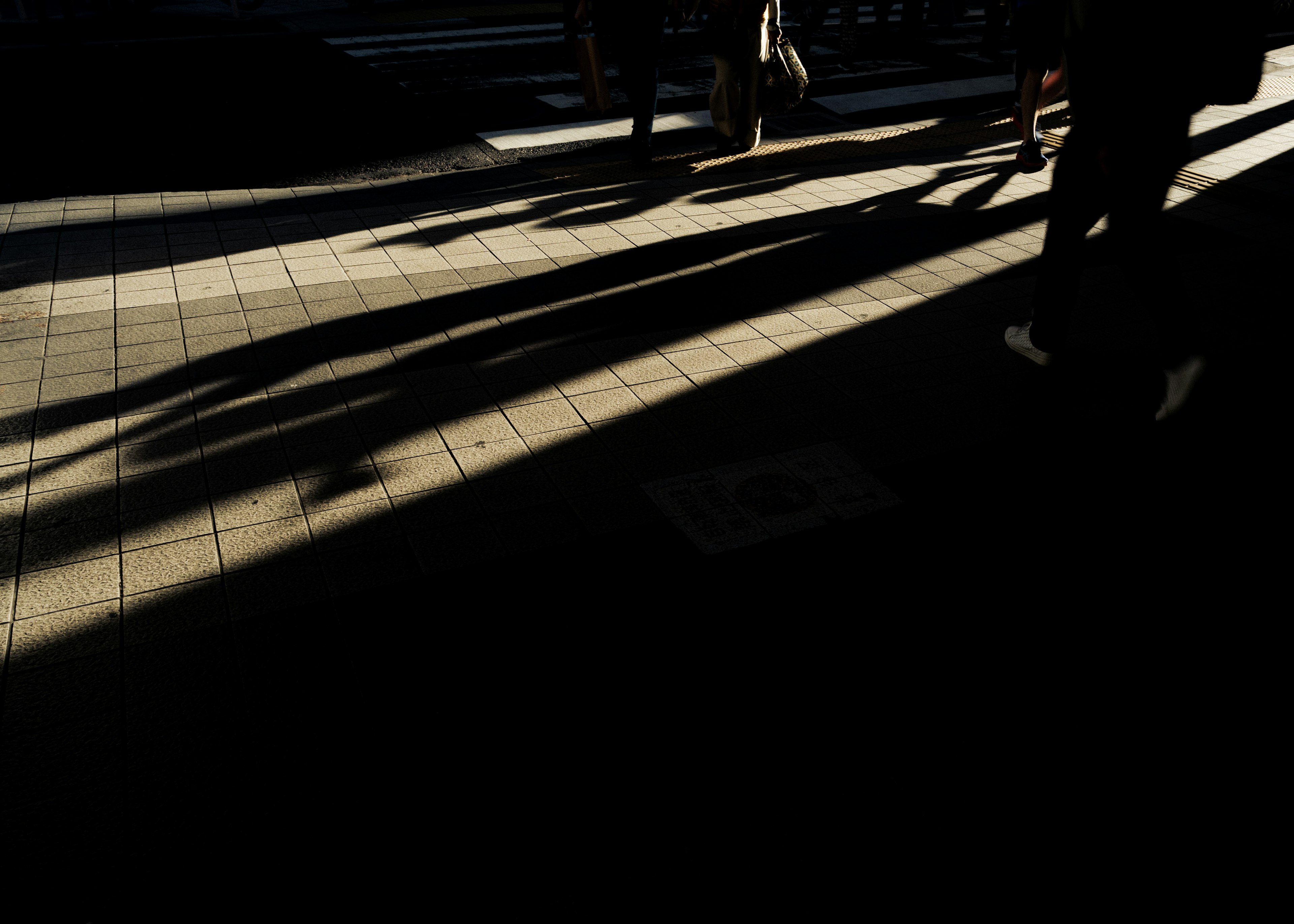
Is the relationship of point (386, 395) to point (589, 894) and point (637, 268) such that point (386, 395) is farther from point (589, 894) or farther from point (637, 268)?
point (589, 894)

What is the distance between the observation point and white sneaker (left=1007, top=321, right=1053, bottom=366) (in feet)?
14.3

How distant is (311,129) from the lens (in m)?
9.21

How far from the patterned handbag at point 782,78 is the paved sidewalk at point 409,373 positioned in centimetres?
122

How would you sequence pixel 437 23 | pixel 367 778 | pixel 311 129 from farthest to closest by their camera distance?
pixel 437 23 → pixel 311 129 → pixel 367 778

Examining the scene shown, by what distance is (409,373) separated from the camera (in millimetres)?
4395

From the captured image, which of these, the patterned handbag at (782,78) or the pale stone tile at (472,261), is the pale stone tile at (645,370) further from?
the patterned handbag at (782,78)

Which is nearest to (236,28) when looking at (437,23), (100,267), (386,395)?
(437,23)

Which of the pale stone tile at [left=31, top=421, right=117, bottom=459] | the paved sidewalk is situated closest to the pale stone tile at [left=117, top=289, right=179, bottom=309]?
the paved sidewalk

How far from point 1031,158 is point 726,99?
259 cm

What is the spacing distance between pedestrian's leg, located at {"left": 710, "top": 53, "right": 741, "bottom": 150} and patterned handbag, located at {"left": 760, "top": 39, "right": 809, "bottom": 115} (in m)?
0.22

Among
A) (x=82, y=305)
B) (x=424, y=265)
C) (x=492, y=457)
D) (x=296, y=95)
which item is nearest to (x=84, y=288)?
(x=82, y=305)

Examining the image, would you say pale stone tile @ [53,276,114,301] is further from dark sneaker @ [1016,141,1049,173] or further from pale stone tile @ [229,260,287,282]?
dark sneaker @ [1016,141,1049,173]

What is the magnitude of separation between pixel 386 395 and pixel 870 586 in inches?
90.2

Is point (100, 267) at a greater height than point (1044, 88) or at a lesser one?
lesser
